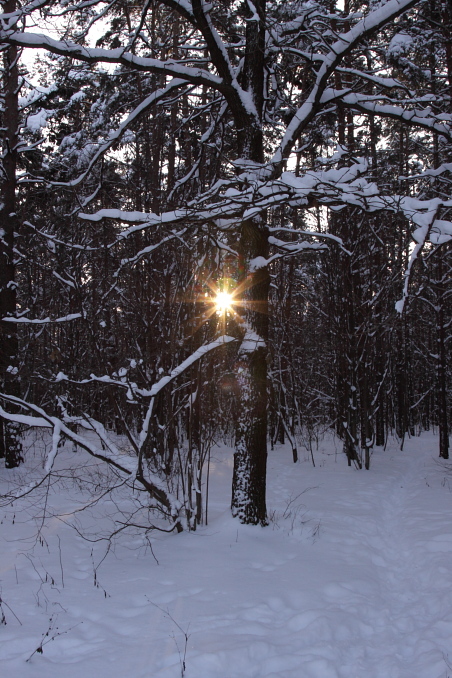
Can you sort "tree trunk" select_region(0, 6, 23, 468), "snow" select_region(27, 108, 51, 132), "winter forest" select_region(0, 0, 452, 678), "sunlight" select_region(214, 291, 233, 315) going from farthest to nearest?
"snow" select_region(27, 108, 51, 132)
"tree trunk" select_region(0, 6, 23, 468)
"sunlight" select_region(214, 291, 233, 315)
"winter forest" select_region(0, 0, 452, 678)

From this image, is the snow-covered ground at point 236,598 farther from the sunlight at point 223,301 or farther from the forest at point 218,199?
the sunlight at point 223,301

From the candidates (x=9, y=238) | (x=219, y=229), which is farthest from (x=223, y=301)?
(x=9, y=238)

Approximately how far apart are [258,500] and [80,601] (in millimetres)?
2747

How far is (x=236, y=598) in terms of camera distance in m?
4.20

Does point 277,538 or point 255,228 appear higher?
point 255,228

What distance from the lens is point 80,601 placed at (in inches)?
161

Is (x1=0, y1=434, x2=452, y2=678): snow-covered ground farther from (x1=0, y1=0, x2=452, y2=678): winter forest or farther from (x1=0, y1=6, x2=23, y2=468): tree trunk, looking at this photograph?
(x1=0, y1=6, x2=23, y2=468): tree trunk

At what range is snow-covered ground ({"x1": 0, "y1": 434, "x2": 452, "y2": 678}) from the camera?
325 cm

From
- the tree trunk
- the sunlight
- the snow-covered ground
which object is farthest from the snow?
the snow-covered ground

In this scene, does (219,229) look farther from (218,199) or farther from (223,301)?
(223,301)

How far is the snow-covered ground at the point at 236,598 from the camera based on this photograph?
10.7 feet

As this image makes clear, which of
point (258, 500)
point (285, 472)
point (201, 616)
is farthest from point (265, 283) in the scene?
point (285, 472)

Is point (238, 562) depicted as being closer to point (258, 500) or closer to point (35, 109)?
point (258, 500)

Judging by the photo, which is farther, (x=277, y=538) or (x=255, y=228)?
(x=255, y=228)
